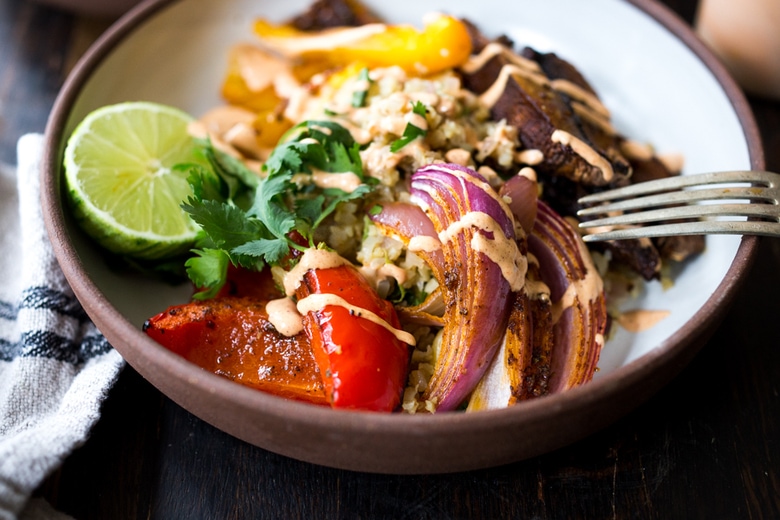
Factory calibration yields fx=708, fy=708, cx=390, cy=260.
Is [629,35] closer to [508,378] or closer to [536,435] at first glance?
[508,378]

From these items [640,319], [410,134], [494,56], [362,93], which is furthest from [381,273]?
[494,56]

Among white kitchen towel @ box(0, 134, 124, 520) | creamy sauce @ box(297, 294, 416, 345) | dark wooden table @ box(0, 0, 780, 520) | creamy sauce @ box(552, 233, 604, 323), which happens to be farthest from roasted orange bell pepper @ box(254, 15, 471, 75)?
dark wooden table @ box(0, 0, 780, 520)

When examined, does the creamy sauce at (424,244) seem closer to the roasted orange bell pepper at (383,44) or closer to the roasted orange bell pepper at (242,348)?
the roasted orange bell pepper at (242,348)

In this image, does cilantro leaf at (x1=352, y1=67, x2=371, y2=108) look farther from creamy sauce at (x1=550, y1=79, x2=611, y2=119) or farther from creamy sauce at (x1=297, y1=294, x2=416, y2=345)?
creamy sauce at (x1=297, y1=294, x2=416, y2=345)

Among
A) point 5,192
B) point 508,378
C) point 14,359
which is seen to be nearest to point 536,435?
point 508,378

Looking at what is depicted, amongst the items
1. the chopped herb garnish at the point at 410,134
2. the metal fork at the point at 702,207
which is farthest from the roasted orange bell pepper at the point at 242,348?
the metal fork at the point at 702,207
